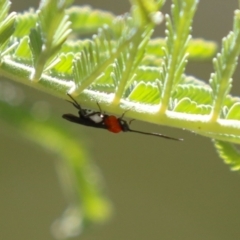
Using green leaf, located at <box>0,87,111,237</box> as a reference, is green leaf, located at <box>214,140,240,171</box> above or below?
above

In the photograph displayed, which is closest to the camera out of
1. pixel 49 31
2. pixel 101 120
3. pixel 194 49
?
pixel 49 31

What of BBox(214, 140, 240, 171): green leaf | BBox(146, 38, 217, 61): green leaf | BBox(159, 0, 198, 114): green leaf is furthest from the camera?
BBox(146, 38, 217, 61): green leaf


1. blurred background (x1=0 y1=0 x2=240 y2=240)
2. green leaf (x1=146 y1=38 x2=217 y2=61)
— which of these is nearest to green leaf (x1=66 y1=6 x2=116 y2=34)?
green leaf (x1=146 y1=38 x2=217 y2=61)

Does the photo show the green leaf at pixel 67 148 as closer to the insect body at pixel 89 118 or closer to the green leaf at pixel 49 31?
the insect body at pixel 89 118

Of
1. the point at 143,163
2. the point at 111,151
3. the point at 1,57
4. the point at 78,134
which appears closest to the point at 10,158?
the point at 111,151

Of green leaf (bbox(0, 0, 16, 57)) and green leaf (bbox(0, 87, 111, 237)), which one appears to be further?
green leaf (bbox(0, 87, 111, 237))

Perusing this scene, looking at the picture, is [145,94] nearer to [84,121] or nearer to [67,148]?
[84,121]

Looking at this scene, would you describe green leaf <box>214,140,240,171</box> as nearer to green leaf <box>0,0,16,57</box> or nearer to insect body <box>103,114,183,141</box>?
insect body <box>103,114,183,141</box>

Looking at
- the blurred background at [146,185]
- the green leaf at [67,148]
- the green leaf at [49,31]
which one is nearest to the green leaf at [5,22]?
the green leaf at [49,31]

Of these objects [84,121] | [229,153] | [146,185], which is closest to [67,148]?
[84,121]
